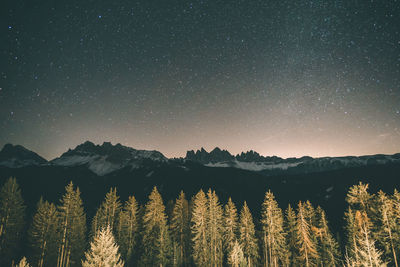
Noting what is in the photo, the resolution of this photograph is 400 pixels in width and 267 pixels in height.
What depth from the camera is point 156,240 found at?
33.0m

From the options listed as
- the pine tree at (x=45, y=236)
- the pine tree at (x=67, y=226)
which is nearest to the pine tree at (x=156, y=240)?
the pine tree at (x=67, y=226)

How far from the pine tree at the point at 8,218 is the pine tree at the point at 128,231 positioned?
15562 millimetres

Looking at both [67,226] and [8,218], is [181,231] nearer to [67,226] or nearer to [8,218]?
Answer: [67,226]

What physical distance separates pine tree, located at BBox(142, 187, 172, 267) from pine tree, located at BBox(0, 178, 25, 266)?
19964mm

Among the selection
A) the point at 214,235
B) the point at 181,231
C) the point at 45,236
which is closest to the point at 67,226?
the point at 45,236

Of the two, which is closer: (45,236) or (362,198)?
(362,198)

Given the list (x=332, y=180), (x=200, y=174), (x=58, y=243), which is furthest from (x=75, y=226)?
(x=332, y=180)

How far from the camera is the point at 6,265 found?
33.8 metres

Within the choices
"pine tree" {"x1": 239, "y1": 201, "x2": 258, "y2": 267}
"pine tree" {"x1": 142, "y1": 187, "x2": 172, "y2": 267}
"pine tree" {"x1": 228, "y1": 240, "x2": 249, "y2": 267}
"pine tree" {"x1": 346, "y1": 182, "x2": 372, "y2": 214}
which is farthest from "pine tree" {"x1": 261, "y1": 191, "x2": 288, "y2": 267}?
"pine tree" {"x1": 142, "y1": 187, "x2": 172, "y2": 267}

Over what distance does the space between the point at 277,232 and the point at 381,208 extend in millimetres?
14380

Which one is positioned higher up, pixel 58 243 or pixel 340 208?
pixel 58 243

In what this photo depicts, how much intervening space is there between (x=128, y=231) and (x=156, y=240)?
312 inches

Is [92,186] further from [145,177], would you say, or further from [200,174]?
[200,174]

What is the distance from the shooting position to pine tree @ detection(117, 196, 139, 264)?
36.6 metres
